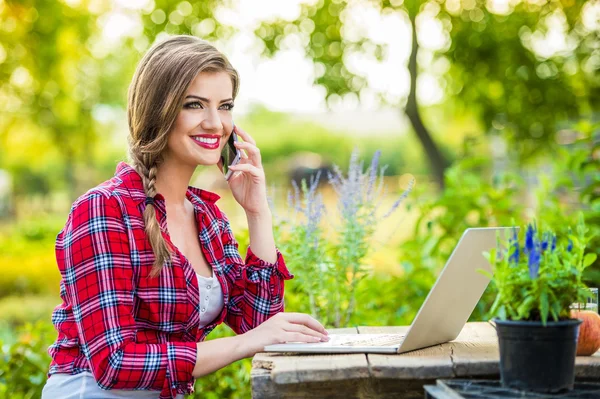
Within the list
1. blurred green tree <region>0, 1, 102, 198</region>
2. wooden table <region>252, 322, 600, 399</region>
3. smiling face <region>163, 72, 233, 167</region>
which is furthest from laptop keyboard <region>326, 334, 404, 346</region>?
blurred green tree <region>0, 1, 102, 198</region>

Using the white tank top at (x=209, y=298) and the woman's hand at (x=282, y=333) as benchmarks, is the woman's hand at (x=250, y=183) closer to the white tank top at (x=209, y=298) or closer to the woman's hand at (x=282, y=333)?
the white tank top at (x=209, y=298)

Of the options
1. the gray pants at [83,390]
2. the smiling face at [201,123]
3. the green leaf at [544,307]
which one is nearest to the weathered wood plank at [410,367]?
the green leaf at [544,307]

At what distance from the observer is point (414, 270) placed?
3.87 meters

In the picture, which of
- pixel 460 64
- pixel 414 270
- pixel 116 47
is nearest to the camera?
pixel 414 270

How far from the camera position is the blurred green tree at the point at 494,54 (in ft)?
20.8

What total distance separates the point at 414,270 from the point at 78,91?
14933 mm

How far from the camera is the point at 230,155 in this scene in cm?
230

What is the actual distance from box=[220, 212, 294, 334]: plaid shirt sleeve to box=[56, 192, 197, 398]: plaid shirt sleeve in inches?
16.3

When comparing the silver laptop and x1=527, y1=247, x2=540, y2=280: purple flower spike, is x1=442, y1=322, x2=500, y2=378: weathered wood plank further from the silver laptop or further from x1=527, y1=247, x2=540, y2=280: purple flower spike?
x1=527, y1=247, x2=540, y2=280: purple flower spike

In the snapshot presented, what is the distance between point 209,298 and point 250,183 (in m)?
0.37

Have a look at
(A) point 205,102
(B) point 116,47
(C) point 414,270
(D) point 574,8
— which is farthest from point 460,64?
(B) point 116,47

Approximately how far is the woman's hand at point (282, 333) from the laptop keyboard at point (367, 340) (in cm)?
4

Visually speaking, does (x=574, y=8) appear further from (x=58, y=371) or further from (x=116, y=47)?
(x=116, y=47)

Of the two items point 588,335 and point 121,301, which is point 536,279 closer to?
point 588,335
